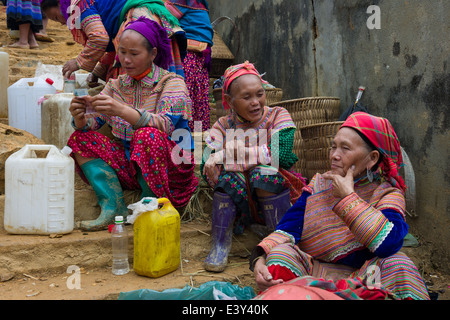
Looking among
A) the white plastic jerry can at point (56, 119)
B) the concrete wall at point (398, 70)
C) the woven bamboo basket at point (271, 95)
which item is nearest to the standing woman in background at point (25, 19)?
the white plastic jerry can at point (56, 119)

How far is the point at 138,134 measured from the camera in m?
2.86

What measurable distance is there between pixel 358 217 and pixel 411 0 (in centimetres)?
190

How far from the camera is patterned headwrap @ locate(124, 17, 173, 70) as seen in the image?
3107 millimetres

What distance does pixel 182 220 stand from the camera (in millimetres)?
3250

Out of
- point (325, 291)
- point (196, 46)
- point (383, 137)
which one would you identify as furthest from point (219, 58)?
point (325, 291)

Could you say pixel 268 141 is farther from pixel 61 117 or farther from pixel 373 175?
pixel 61 117

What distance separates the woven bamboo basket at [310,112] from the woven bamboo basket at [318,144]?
0.27 metres

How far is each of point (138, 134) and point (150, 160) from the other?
0.60 ft

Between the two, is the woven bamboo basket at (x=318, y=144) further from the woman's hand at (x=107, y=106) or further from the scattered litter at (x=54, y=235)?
the scattered litter at (x=54, y=235)

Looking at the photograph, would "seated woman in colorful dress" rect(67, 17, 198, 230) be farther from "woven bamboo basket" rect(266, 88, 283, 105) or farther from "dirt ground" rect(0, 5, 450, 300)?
"woven bamboo basket" rect(266, 88, 283, 105)

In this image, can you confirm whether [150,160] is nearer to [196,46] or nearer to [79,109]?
[79,109]

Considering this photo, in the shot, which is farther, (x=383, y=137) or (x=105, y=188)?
(x=105, y=188)

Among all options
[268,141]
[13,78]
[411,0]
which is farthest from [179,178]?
[13,78]

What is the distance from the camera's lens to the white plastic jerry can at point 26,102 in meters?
4.23
